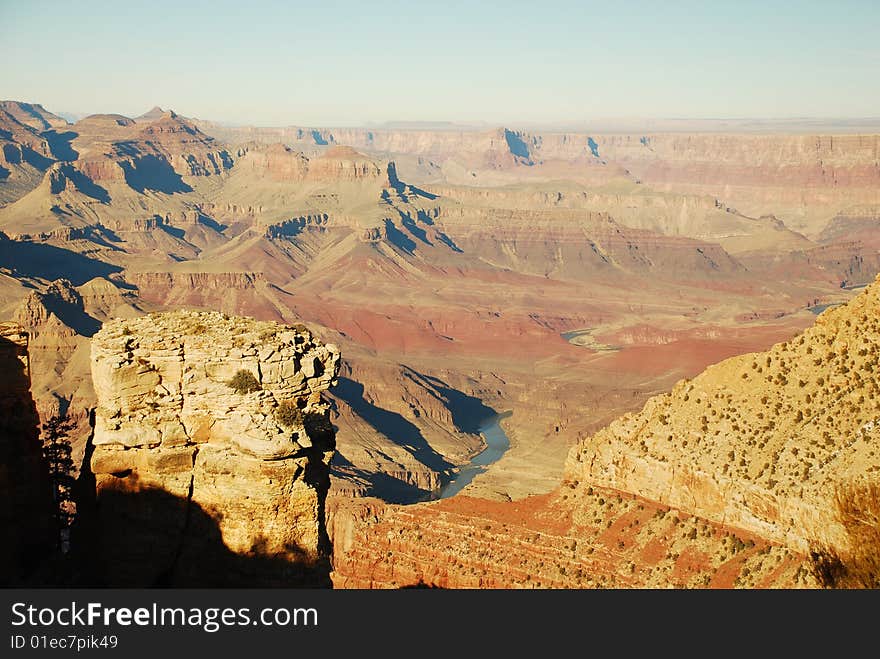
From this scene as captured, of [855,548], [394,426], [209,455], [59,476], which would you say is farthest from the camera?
[394,426]

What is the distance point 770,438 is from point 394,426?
102 m

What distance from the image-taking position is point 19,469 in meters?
27.5

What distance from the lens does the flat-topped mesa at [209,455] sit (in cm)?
2459

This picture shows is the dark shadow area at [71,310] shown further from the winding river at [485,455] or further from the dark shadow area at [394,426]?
the winding river at [485,455]

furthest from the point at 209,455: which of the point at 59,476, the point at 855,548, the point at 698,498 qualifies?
the point at 698,498

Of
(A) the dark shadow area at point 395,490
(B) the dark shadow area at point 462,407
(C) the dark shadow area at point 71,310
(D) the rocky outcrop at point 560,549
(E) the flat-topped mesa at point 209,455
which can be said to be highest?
(E) the flat-topped mesa at point 209,455

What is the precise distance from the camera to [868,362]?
3353 cm

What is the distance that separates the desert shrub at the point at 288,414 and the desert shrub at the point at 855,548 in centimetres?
1460

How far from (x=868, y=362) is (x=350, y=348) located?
14154 cm

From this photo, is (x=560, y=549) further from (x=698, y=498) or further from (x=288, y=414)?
(x=288, y=414)

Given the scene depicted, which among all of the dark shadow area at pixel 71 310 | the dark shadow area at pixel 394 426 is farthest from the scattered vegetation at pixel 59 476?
the dark shadow area at pixel 71 310

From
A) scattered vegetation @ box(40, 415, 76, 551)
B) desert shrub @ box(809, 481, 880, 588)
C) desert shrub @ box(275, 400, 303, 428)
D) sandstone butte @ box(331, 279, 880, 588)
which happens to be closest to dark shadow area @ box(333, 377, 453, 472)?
sandstone butte @ box(331, 279, 880, 588)

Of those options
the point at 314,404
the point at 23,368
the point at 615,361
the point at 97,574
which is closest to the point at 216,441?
the point at 314,404

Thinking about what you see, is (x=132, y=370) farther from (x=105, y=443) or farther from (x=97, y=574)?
(x=97, y=574)
